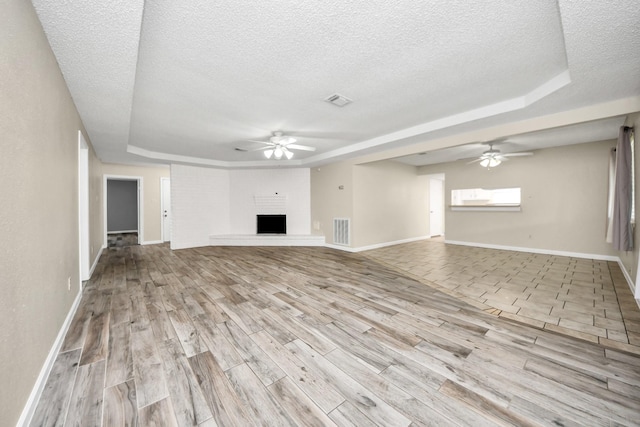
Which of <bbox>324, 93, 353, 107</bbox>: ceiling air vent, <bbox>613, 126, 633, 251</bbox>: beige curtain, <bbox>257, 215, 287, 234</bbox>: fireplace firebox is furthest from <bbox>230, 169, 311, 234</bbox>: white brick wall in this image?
<bbox>613, 126, 633, 251</bbox>: beige curtain

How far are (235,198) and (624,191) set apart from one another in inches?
306

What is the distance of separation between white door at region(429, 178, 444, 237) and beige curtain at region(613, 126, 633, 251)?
16.3ft

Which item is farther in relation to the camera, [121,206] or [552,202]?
[121,206]

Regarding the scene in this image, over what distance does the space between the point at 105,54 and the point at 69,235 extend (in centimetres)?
184

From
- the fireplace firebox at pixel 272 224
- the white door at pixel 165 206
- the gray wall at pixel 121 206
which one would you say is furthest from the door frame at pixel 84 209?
the gray wall at pixel 121 206

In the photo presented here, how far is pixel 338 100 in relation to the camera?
296 cm

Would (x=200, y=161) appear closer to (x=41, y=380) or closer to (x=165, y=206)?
(x=165, y=206)

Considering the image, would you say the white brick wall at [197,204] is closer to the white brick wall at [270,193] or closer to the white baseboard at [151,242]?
the white brick wall at [270,193]

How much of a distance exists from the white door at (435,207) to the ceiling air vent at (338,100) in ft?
20.7

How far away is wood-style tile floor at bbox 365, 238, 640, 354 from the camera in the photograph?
2275 millimetres

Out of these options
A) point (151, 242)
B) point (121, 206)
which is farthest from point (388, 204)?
point (121, 206)

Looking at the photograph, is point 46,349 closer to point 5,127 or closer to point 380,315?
point 5,127

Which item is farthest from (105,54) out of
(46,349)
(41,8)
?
(46,349)

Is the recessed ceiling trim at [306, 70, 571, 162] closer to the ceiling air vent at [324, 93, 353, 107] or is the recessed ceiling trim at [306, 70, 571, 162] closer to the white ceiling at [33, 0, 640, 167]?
the white ceiling at [33, 0, 640, 167]
